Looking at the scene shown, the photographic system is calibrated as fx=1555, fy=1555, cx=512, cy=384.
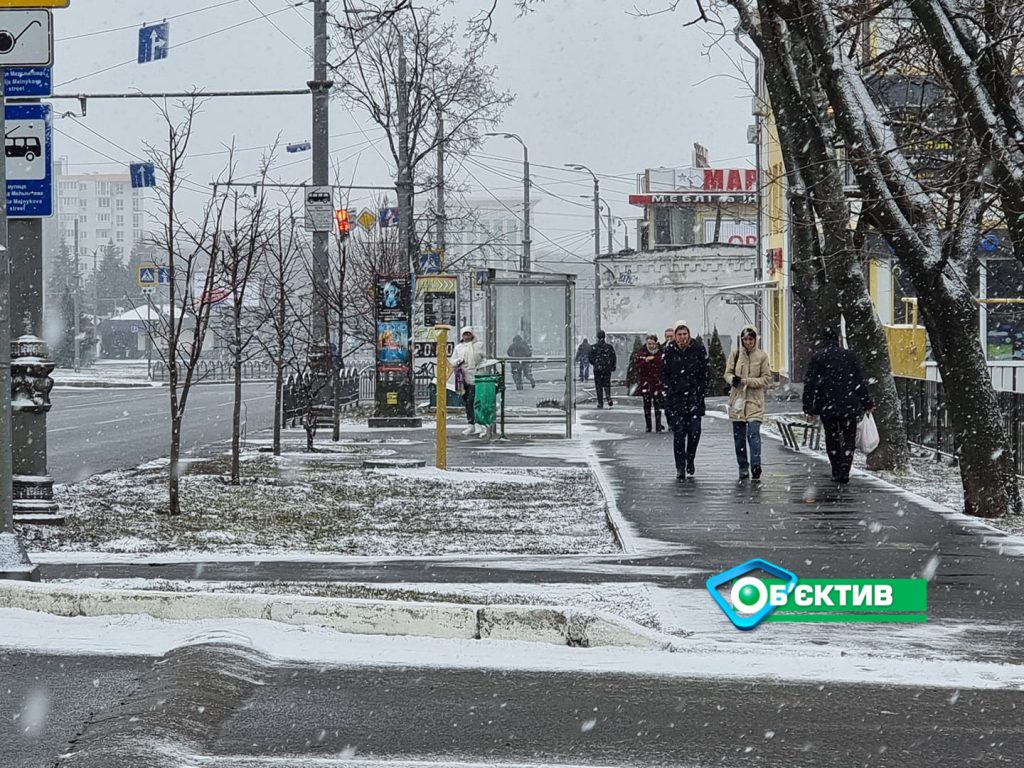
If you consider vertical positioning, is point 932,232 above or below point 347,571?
above

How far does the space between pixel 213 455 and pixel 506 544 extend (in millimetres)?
10262

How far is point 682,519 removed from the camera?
1329 cm

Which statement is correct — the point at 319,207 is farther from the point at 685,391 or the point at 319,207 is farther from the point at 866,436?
the point at 866,436

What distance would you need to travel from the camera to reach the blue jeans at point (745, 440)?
55.3 ft

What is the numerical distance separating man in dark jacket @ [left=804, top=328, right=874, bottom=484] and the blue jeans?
64cm

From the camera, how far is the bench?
22.2 m

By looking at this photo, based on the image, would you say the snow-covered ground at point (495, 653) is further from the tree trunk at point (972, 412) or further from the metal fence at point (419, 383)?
the metal fence at point (419, 383)

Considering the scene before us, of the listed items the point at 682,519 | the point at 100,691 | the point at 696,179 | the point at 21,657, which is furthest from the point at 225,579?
the point at 696,179

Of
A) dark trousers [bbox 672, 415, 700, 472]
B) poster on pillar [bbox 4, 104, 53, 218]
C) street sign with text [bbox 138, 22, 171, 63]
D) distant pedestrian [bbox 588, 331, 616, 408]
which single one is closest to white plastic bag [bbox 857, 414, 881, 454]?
dark trousers [bbox 672, 415, 700, 472]

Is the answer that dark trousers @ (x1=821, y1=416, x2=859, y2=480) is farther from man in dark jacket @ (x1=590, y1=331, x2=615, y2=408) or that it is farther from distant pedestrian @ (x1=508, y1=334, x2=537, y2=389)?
man in dark jacket @ (x1=590, y1=331, x2=615, y2=408)

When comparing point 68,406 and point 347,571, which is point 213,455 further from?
point 68,406

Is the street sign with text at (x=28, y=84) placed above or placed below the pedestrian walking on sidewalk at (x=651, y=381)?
above

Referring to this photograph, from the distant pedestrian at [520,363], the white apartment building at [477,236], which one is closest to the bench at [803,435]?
the distant pedestrian at [520,363]

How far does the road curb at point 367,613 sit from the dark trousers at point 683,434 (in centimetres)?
922
